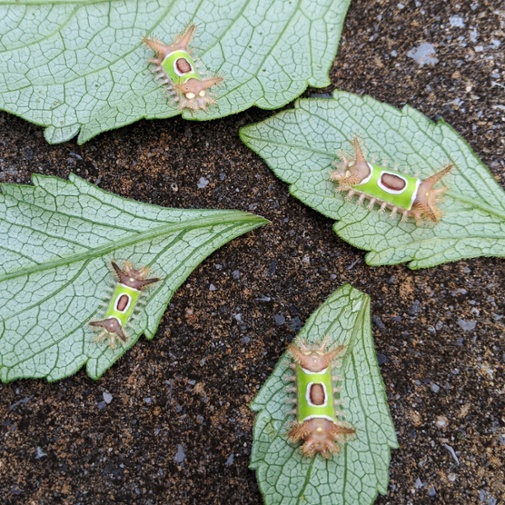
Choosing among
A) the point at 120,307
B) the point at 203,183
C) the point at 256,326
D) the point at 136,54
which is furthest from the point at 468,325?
the point at 136,54

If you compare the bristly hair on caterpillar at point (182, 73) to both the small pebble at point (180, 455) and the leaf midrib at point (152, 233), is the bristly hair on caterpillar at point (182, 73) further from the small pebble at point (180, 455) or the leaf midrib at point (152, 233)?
the small pebble at point (180, 455)

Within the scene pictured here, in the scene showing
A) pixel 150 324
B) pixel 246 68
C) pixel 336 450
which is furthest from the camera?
pixel 246 68

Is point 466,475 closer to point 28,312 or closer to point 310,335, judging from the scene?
point 310,335

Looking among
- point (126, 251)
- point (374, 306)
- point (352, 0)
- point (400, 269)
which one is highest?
point (352, 0)

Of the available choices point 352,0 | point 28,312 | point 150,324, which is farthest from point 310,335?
point 352,0

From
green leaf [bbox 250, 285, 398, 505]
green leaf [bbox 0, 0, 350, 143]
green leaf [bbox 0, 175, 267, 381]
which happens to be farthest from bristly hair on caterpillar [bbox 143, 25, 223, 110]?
green leaf [bbox 250, 285, 398, 505]
